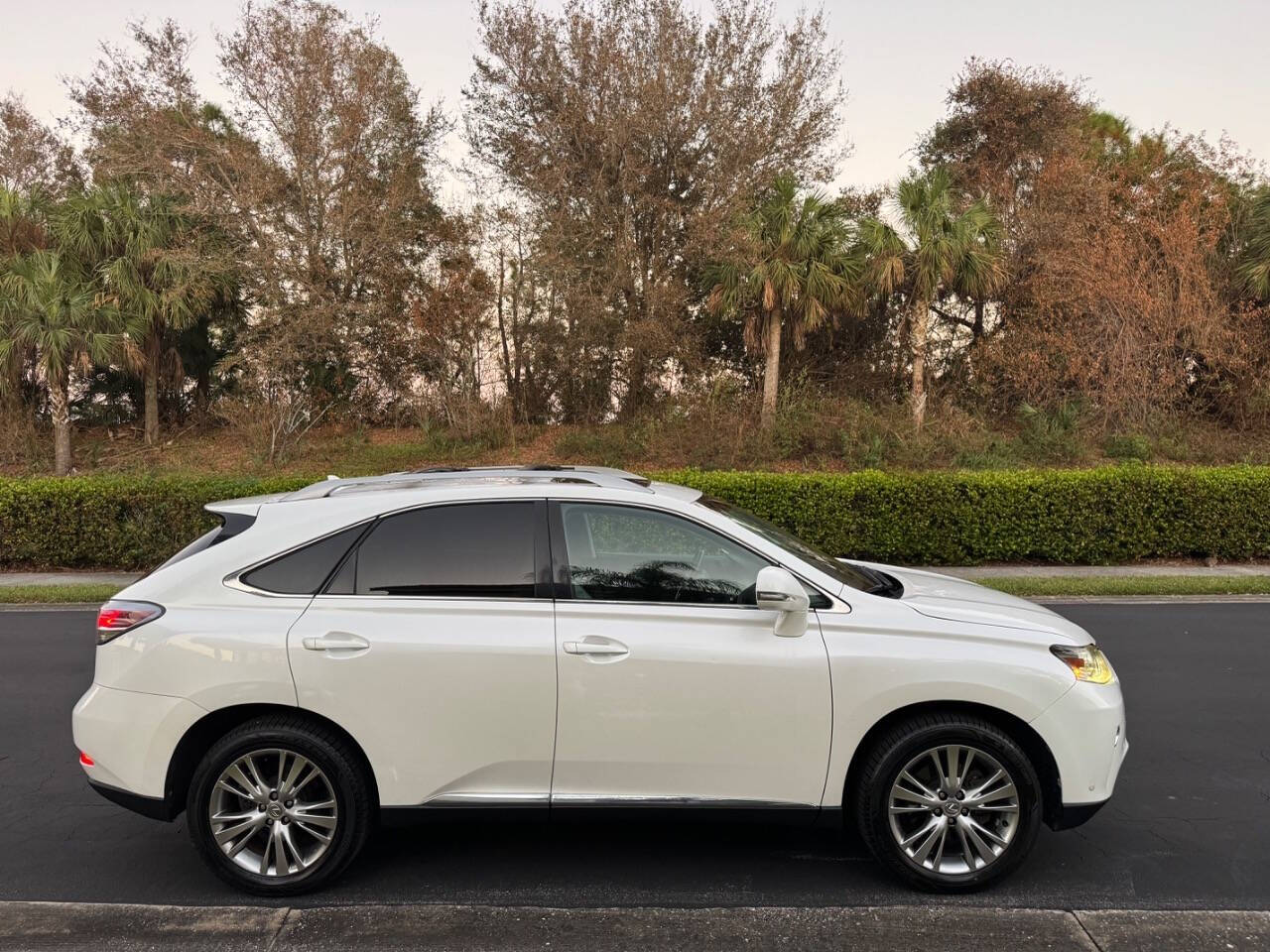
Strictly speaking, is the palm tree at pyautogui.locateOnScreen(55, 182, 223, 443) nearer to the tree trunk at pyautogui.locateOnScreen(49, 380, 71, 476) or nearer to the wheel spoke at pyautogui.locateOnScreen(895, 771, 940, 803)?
the tree trunk at pyautogui.locateOnScreen(49, 380, 71, 476)

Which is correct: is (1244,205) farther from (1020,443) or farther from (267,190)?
(267,190)

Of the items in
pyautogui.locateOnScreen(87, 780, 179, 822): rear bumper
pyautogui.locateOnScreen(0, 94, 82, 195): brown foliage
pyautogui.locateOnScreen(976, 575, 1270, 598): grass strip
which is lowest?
pyautogui.locateOnScreen(976, 575, 1270, 598): grass strip

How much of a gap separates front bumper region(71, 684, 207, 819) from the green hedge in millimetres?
9125

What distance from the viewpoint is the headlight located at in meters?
3.55

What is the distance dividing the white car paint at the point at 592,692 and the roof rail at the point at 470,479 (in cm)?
67

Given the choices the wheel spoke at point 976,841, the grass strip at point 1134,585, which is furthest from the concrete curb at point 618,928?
the grass strip at point 1134,585

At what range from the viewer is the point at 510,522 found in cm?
377

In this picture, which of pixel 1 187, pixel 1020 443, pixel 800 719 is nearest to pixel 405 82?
pixel 1 187

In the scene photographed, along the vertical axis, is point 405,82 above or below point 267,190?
above

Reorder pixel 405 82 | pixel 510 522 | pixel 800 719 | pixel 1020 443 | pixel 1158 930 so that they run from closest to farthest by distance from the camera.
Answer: pixel 1158 930 < pixel 800 719 < pixel 510 522 < pixel 1020 443 < pixel 405 82

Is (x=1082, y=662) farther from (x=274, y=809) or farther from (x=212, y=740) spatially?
(x=212, y=740)

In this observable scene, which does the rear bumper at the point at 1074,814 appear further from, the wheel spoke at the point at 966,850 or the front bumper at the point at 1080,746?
the wheel spoke at the point at 966,850

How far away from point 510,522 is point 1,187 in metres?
21.6

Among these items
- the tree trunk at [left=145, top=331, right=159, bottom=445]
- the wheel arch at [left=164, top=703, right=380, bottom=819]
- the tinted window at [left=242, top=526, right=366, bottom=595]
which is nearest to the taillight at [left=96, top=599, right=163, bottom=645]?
the tinted window at [left=242, top=526, right=366, bottom=595]
